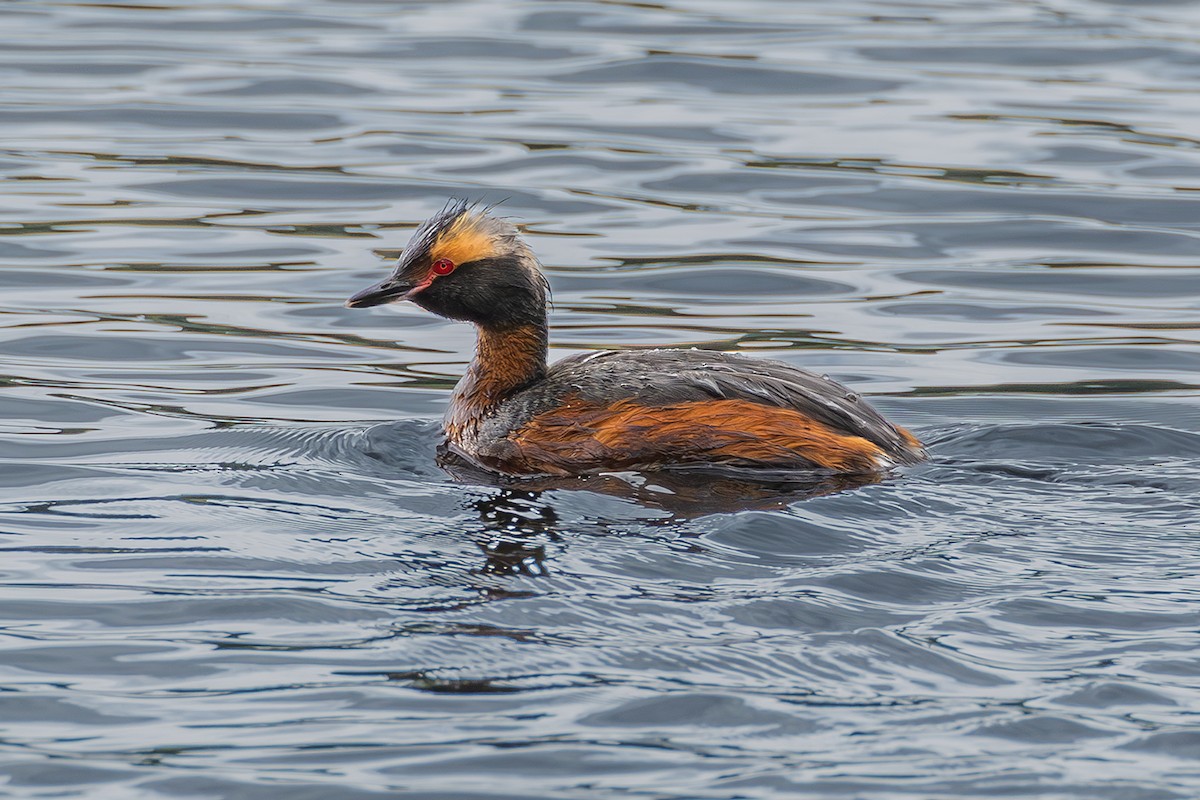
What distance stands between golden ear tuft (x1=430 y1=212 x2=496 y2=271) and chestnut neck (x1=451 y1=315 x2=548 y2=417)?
332mm

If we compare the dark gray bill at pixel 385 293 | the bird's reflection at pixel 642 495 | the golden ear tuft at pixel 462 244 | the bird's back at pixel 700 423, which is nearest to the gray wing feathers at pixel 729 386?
the bird's back at pixel 700 423

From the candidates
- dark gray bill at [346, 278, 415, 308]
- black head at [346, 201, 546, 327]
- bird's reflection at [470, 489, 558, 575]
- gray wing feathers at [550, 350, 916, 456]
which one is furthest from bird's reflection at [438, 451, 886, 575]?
dark gray bill at [346, 278, 415, 308]

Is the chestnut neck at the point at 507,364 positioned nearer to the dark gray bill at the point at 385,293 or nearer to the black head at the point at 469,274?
the black head at the point at 469,274

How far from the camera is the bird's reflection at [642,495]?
286 inches

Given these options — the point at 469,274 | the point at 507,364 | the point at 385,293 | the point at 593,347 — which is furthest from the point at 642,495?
the point at 593,347

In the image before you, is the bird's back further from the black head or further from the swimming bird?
the black head

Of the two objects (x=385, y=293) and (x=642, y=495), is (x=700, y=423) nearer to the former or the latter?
(x=642, y=495)

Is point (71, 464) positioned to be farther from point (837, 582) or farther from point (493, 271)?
point (837, 582)

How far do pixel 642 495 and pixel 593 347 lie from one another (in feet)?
10.4

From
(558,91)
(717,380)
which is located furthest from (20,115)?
(717,380)

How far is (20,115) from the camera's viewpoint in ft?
51.4

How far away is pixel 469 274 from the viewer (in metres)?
8.91

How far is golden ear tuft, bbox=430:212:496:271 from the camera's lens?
8883 mm

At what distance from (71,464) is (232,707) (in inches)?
123
